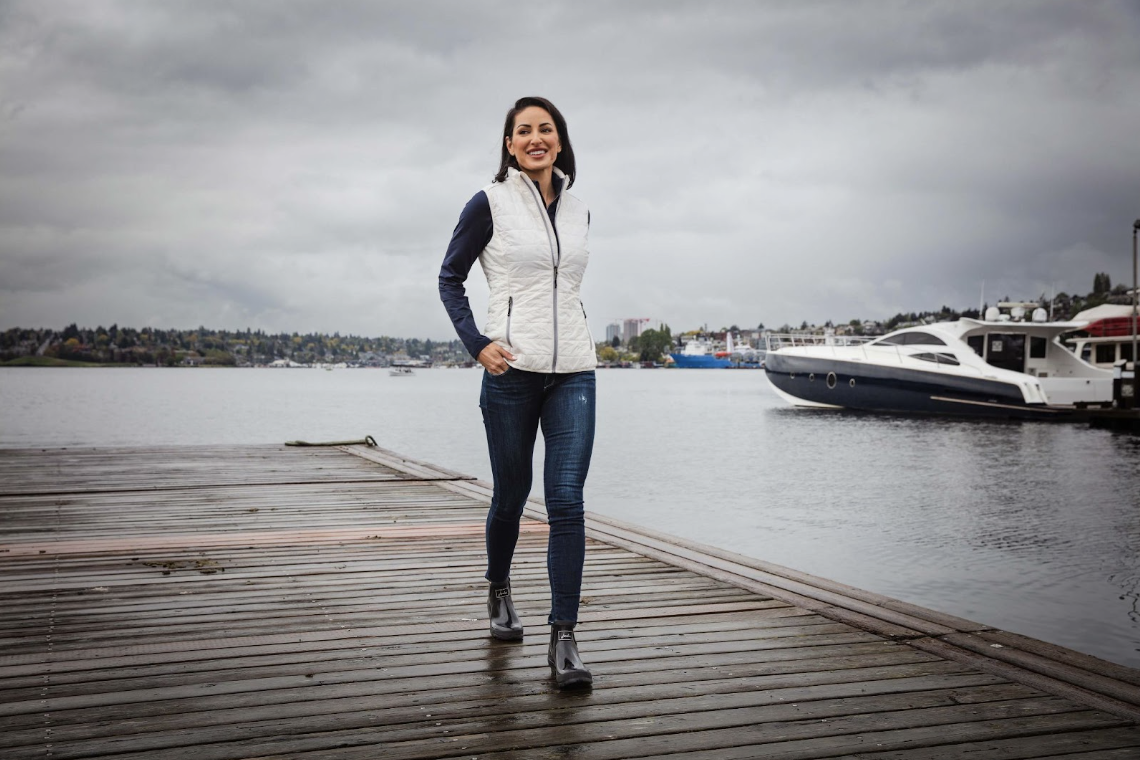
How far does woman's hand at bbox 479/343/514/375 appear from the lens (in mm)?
3230

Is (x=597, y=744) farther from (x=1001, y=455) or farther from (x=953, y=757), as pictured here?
(x=1001, y=455)

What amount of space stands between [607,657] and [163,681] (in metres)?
1.59

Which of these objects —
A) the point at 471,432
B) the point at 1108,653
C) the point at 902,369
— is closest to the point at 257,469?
the point at 1108,653

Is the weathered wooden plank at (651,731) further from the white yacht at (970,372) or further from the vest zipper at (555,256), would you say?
the white yacht at (970,372)

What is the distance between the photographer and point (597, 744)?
2.70m

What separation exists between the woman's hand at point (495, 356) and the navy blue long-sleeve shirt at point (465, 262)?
0.02 metres

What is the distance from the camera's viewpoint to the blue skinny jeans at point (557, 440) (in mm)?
3322

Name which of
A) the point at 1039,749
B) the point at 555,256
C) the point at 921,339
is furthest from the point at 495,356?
the point at 921,339

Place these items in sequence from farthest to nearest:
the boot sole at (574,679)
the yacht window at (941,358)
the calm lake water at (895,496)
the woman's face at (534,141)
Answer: the yacht window at (941,358) < the calm lake water at (895,496) < the woman's face at (534,141) < the boot sole at (574,679)

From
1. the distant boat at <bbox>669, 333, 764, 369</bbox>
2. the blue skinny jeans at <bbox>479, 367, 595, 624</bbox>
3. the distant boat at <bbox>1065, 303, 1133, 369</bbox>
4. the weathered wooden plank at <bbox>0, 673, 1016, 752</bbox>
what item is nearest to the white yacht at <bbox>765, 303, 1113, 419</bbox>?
the distant boat at <bbox>1065, 303, 1133, 369</bbox>

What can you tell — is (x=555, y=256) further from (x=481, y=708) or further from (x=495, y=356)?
(x=481, y=708)

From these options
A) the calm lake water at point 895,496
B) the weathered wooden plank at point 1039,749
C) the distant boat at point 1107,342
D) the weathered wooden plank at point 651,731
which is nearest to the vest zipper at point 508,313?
the weathered wooden plank at point 651,731

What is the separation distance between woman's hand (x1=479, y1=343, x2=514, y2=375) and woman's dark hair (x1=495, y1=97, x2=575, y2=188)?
660 millimetres

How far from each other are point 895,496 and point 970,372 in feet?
71.7
